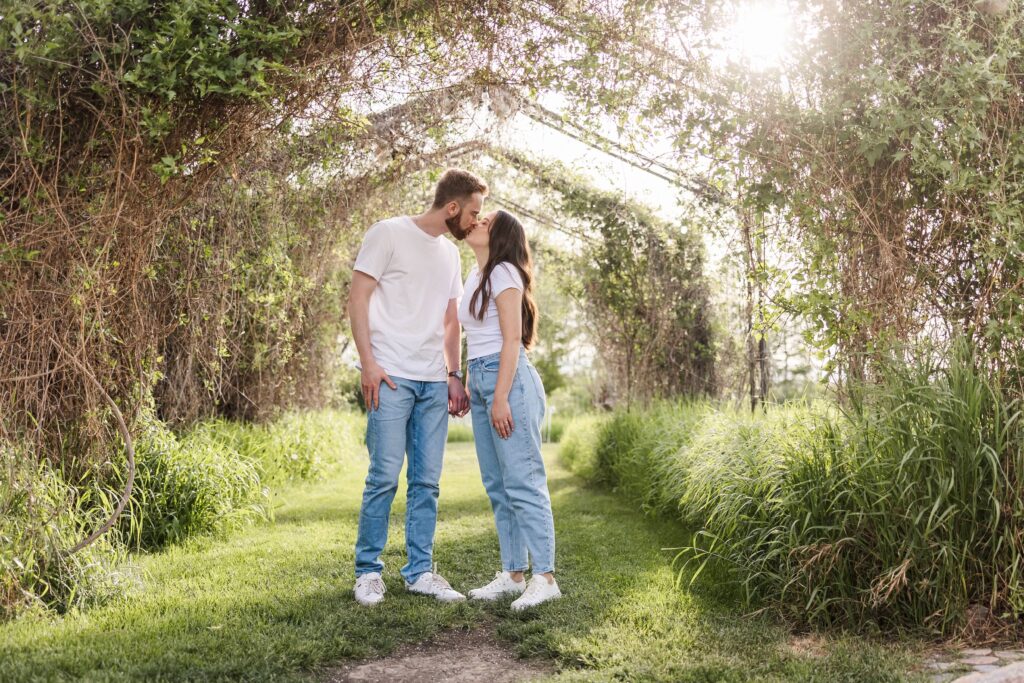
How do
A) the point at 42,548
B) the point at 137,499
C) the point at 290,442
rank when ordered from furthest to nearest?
1. the point at 290,442
2. the point at 137,499
3. the point at 42,548

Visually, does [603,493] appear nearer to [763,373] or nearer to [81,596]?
[763,373]

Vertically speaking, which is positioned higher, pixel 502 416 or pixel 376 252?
pixel 376 252

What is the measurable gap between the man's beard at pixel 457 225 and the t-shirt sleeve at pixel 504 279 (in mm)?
272

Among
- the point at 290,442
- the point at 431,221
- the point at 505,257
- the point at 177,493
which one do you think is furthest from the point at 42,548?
the point at 290,442

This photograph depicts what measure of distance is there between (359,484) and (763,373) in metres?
3.90

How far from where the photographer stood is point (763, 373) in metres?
7.79

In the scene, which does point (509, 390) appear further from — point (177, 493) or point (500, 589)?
point (177, 493)

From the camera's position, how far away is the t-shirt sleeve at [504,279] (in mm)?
3213

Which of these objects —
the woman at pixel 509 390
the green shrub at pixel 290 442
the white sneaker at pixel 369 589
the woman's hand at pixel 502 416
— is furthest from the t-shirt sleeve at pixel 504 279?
the green shrub at pixel 290 442

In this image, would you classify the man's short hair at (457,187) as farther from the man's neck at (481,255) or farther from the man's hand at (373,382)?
the man's hand at (373,382)

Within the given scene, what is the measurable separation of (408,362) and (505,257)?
0.57 m

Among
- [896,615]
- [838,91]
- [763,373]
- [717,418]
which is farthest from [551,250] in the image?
[896,615]

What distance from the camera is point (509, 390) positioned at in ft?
10.5

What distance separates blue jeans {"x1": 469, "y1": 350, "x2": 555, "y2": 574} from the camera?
10.7ft
